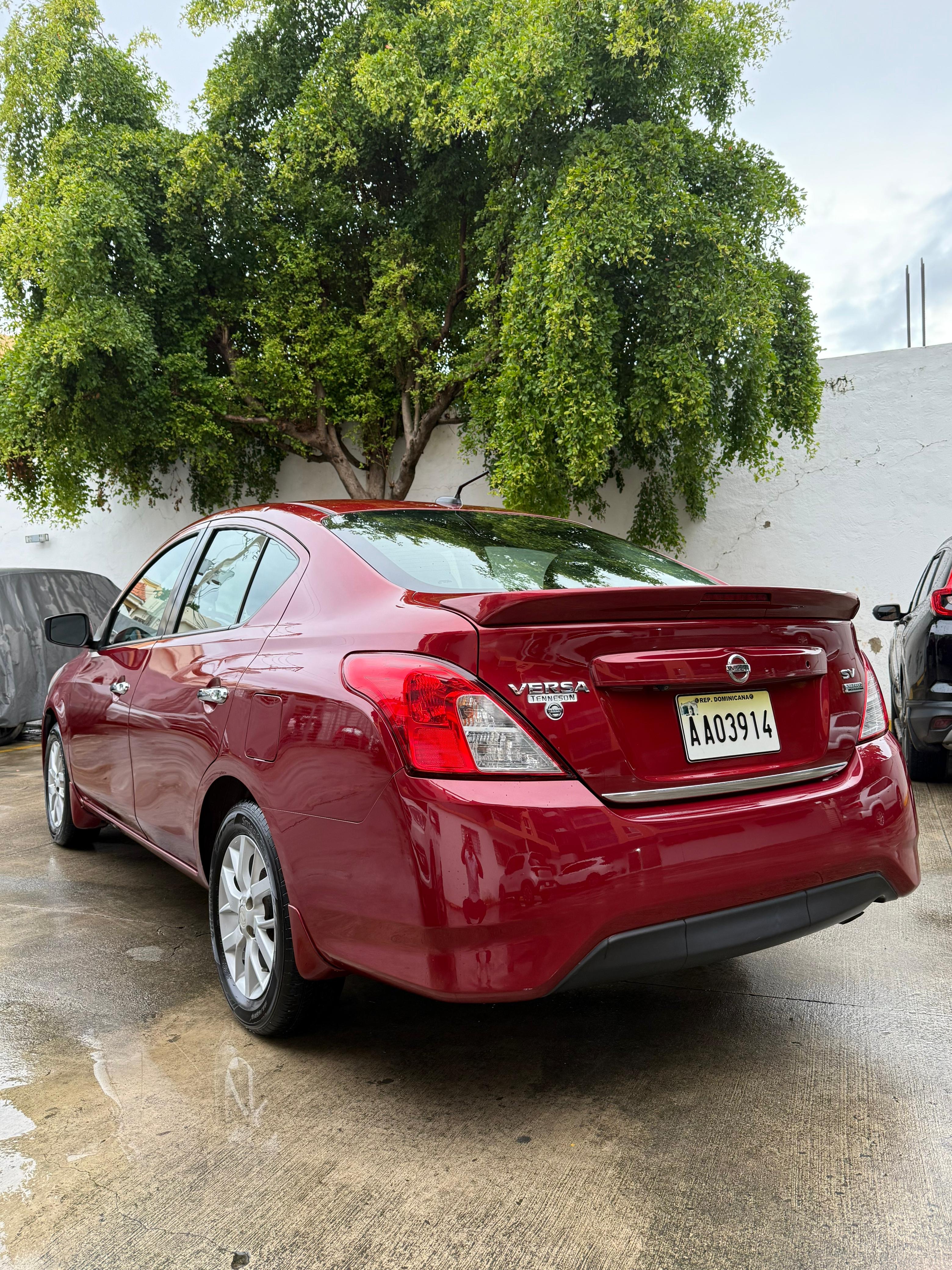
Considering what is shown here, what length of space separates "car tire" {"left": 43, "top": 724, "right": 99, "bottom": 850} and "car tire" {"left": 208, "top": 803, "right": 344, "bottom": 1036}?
2088 millimetres

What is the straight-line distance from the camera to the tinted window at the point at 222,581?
315 cm

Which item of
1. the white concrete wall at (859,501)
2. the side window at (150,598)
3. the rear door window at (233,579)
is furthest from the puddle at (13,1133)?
the white concrete wall at (859,501)

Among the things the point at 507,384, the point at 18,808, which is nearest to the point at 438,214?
the point at 507,384

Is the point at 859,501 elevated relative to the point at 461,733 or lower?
elevated

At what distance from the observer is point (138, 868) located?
4625mm

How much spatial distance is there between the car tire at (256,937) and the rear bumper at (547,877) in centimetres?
21

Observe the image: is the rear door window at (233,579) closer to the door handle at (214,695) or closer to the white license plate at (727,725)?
the door handle at (214,695)

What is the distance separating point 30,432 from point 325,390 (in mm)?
3580

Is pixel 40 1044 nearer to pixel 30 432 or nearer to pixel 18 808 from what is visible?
pixel 18 808

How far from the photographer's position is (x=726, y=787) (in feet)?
7.61

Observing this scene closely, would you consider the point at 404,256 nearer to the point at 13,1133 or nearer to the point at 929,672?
the point at 929,672

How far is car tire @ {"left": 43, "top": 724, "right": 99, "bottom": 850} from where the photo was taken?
482 centimetres

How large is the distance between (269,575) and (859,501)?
948 centimetres

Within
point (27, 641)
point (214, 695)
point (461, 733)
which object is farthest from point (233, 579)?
point (27, 641)
